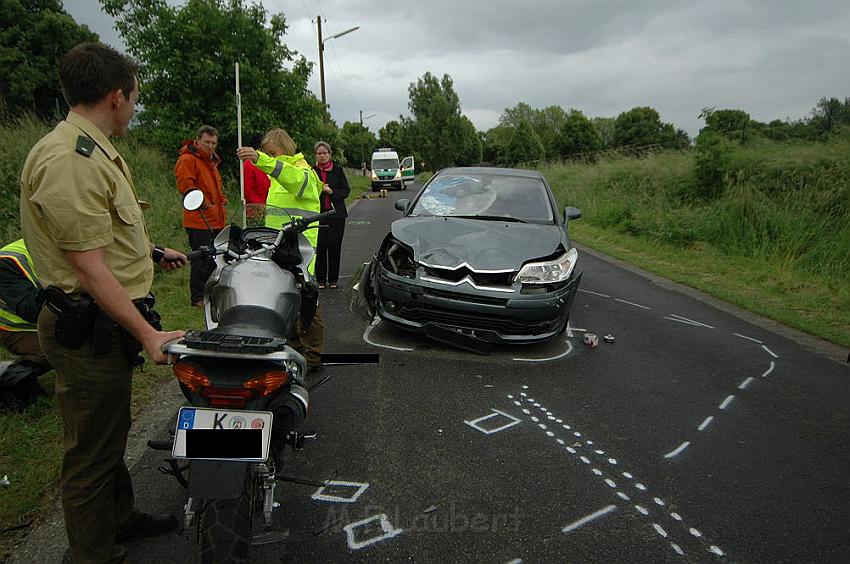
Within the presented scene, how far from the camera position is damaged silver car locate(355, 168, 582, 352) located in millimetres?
4684

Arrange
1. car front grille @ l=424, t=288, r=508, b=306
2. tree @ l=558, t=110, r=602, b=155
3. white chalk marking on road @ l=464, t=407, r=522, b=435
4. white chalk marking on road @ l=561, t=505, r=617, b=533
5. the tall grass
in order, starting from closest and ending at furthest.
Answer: white chalk marking on road @ l=561, t=505, r=617, b=533 → white chalk marking on road @ l=464, t=407, r=522, b=435 → car front grille @ l=424, t=288, r=508, b=306 → the tall grass → tree @ l=558, t=110, r=602, b=155

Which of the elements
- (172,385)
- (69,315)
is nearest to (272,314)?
(69,315)

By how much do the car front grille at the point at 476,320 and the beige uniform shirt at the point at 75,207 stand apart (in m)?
2.92

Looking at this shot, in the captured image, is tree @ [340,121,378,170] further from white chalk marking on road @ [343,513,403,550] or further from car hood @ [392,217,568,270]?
white chalk marking on road @ [343,513,403,550]

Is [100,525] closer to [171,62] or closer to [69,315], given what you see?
[69,315]

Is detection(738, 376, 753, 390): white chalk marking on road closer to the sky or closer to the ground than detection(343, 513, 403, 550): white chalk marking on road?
closer to the ground

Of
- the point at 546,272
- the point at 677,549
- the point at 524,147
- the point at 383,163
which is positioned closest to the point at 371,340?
the point at 546,272

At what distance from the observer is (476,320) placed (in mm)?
4727

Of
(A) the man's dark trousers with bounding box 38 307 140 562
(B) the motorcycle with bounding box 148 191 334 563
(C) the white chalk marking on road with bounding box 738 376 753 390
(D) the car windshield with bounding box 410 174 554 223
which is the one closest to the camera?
(B) the motorcycle with bounding box 148 191 334 563

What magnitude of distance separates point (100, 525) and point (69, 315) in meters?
0.83

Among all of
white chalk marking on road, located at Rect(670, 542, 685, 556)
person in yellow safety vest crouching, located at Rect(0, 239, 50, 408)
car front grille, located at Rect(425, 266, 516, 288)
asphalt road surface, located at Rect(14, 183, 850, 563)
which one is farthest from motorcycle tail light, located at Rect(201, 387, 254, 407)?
car front grille, located at Rect(425, 266, 516, 288)

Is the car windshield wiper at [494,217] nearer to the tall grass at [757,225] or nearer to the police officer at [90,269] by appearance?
the tall grass at [757,225]

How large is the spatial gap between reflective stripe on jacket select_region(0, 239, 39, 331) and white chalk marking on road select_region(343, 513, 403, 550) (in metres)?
2.58

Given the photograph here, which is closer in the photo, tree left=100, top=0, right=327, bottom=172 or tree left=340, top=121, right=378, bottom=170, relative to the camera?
tree left=100, top=0, right=327, bottom=172
